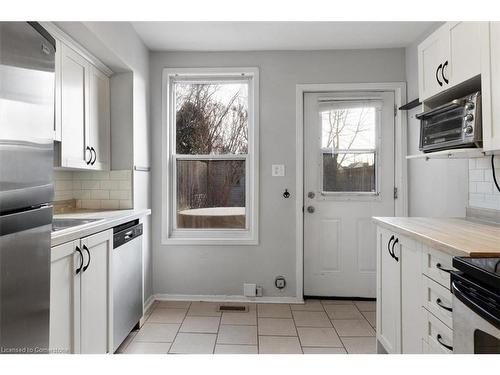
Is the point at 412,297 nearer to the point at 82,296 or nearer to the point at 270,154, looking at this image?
the point at 82,296

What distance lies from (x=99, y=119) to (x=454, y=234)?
2.53 metres

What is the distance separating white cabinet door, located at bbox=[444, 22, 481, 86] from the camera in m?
1.57

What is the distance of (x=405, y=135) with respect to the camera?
9.89 ft

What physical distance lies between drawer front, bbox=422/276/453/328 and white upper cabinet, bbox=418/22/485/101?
1.07 metres

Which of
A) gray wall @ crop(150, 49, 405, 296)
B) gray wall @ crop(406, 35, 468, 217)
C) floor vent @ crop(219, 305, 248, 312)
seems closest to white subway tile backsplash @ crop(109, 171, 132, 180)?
gray wall @ crop(150, 49, 405, 296)

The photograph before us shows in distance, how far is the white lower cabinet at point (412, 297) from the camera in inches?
52.1

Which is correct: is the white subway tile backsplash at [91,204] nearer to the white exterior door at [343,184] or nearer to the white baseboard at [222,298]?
the white baseboard at [222,298]

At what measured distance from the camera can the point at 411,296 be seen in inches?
63.3

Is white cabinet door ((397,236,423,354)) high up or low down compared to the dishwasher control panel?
down

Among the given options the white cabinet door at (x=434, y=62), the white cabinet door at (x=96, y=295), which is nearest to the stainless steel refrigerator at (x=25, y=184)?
the white cabinet door at (x=96, y=295)

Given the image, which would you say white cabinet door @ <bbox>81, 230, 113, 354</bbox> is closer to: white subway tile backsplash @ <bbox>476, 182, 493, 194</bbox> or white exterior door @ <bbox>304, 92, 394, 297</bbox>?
white exterior door @ <bbox>304, 92, 394, 297</bbox>

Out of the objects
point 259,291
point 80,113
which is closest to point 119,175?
point 80,113

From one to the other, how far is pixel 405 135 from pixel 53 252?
117 inches
